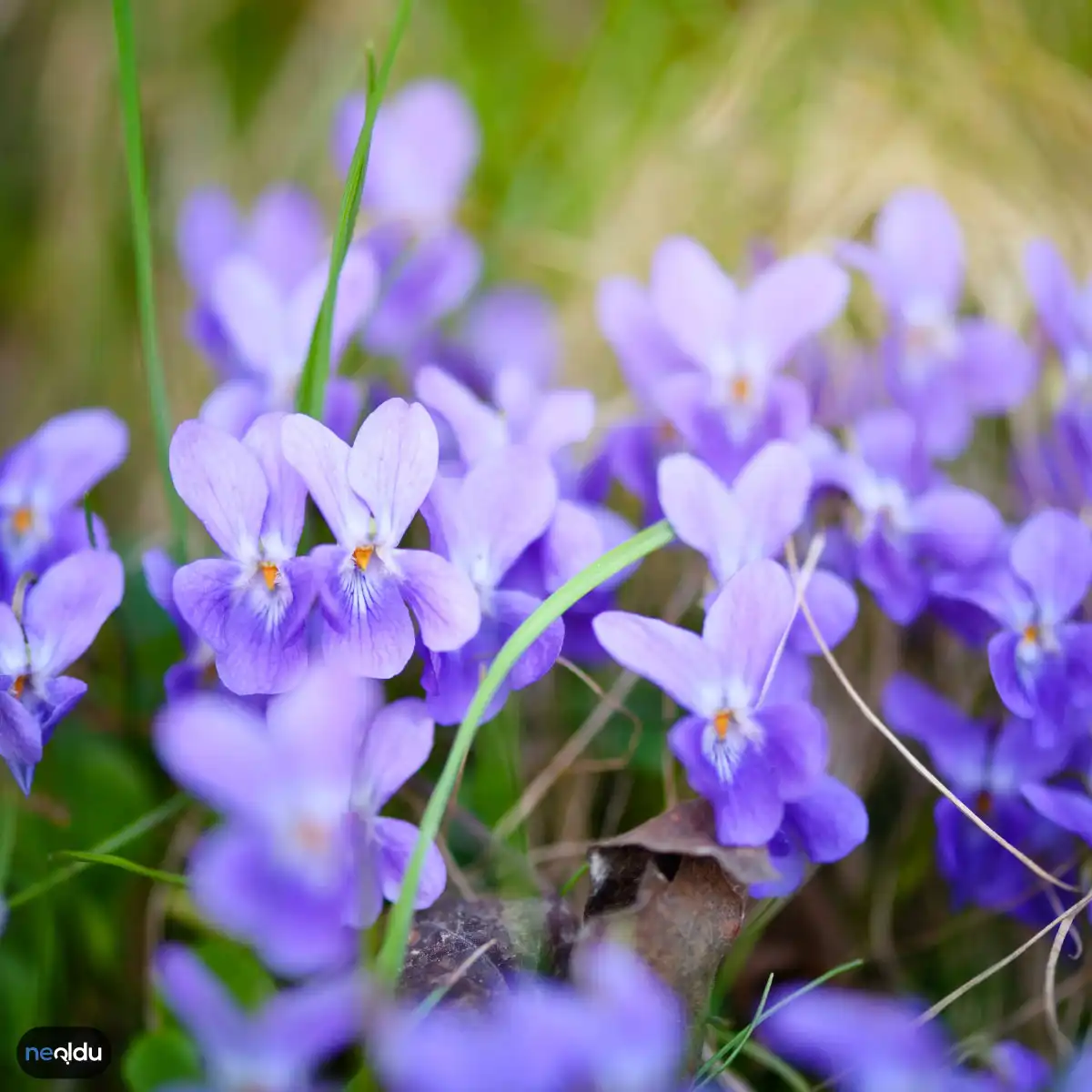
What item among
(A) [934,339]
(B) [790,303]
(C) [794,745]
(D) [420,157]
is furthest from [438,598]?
(D) [420,157]

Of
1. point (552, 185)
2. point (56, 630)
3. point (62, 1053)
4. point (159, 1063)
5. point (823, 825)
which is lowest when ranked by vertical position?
point (62, 1053)

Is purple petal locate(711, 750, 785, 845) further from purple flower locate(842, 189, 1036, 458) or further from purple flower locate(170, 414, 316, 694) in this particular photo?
purple flower locate(842, 189, 1036, 458)

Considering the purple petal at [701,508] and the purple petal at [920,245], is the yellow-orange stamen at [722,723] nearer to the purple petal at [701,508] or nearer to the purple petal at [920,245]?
the purple petal at [701,508]

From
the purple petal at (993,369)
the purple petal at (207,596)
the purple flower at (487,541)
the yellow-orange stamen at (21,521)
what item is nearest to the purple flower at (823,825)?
the purple flower at (487,541)

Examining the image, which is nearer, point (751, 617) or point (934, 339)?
point (751, 617)

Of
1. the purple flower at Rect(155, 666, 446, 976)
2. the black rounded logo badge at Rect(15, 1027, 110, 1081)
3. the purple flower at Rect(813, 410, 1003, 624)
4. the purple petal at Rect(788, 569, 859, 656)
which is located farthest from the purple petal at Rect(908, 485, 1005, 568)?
the black rounded logo badge at Rect(15, 1027, 110, 1081)

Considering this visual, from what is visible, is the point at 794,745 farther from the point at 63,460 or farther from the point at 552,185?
the point at 552,185

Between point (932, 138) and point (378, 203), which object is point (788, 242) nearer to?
point (932, 138)
